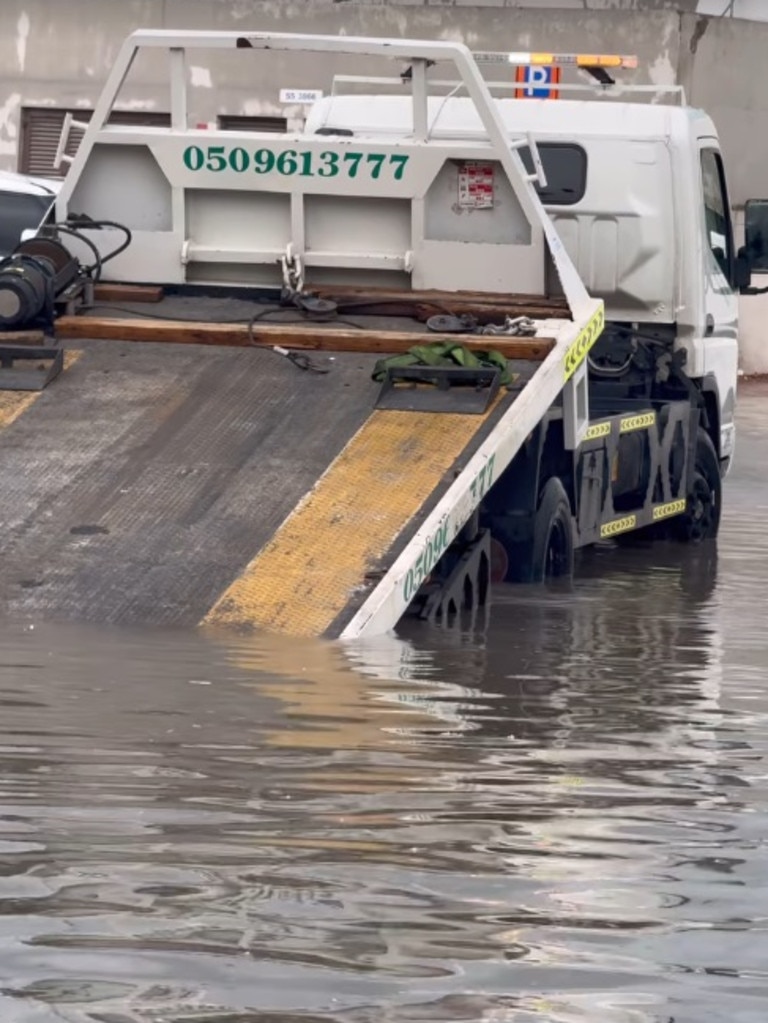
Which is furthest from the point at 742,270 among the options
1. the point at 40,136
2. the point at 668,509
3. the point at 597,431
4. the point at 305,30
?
the point at 40,136

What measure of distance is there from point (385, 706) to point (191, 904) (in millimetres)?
2400

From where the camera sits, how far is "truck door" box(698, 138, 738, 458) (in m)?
13.5

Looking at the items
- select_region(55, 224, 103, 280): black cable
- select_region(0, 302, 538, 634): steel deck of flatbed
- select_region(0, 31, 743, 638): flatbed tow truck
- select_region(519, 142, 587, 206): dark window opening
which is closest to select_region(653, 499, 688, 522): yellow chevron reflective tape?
select_region(0, 31, 743, 638): flatbed tow truck

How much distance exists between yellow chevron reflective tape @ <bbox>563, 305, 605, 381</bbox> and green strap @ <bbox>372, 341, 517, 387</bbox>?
1.15 feet

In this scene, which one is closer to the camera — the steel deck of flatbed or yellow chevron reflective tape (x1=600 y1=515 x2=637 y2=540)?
the steel deck of flatbed

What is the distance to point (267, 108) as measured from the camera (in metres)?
27.3

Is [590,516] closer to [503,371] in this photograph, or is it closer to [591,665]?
[503,371]

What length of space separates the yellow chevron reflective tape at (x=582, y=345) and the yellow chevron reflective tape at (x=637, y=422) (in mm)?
1429

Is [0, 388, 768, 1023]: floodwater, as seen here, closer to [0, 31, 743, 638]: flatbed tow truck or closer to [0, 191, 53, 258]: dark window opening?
[0, 31, 743, 638]: flatbed tow truck

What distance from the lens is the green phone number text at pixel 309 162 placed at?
11406 millimetres

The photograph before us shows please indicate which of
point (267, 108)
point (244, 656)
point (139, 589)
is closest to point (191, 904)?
point (244, 656)

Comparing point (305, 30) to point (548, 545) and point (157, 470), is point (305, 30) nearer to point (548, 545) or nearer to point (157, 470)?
point (548, 545)

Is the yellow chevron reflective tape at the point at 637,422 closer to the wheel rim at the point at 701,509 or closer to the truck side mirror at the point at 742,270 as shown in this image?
the wheel rim at the point at 701,509

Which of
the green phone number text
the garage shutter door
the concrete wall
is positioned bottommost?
the green phone number text
